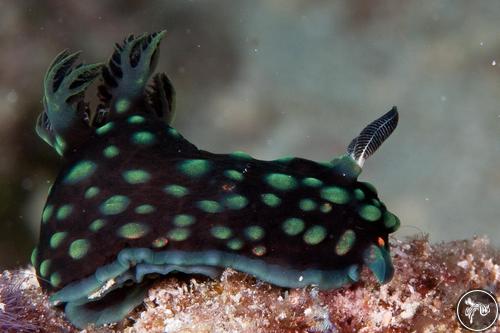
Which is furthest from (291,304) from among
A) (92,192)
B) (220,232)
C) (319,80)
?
(319,80)

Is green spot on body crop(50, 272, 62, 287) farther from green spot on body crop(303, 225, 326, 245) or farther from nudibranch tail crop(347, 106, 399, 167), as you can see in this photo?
nudibranch tail crop(347, 106, 399, 167)

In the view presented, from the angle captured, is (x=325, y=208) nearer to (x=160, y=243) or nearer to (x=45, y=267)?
(x=160, y=243)

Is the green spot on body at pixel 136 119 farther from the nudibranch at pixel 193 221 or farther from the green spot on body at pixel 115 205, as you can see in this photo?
the green spot on body at pixel 115 205

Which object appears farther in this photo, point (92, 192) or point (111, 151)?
point (111, 151)

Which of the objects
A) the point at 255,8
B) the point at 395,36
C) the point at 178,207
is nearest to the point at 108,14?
the point at 255,8

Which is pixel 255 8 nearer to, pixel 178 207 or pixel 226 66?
pixel 226 66

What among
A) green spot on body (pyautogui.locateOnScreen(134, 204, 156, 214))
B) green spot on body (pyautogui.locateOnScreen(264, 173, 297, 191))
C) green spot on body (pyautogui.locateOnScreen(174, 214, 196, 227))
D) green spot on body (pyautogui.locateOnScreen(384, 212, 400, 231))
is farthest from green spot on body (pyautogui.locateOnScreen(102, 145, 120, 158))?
green spot on body (pyautogui.locateOnScreen(384, 212, 400, 231))
